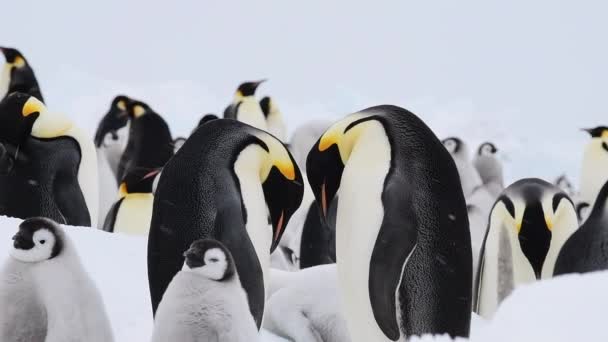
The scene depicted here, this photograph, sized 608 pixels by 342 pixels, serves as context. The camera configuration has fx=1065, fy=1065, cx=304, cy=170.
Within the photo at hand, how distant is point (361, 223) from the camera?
3.38 meters

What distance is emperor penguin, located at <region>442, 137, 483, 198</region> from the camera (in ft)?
36.1

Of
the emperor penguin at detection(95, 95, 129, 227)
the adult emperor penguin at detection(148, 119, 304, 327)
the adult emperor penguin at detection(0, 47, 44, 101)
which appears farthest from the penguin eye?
the emperor penguin at detection(95, 95, 129, 227)

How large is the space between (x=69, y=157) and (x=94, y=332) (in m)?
3.00

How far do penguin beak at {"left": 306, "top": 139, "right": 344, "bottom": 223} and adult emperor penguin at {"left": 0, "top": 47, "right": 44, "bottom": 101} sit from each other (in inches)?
199

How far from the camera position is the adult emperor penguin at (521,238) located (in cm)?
588

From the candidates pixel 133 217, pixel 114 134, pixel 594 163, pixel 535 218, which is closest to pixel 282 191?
pixel 133 217

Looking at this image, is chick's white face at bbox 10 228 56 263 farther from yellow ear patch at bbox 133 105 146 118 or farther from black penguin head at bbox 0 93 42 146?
yellow ear patch at bbox 133 105 146 118

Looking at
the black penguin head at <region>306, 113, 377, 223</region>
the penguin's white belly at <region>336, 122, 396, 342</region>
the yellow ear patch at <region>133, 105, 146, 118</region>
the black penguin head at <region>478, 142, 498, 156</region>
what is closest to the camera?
the penguin's white belly at <region>336, 122, 396, 342</region>

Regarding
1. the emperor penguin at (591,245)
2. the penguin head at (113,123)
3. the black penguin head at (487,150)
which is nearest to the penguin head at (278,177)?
the emperor penguin at (591,245)

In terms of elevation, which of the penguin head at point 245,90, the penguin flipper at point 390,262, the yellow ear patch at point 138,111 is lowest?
the penguin head at point 245,90

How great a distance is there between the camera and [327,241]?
6664 millimetres

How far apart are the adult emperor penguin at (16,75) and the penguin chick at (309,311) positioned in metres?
4.73

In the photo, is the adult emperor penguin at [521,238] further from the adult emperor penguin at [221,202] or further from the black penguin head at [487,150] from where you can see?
the black penguin head at [487,150]

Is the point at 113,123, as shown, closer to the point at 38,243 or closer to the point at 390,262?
the point at 390,262
